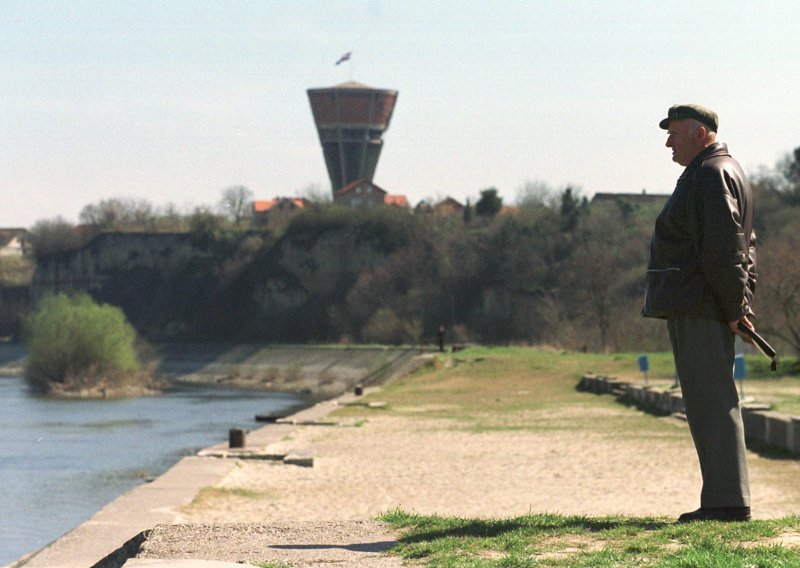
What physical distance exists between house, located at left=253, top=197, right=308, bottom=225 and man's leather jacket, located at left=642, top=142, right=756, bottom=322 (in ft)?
415

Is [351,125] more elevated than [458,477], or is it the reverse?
[351,125]

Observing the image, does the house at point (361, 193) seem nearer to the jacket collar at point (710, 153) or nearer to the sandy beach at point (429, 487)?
the sandy beach at point (429, 487)

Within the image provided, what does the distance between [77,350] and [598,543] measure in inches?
2540

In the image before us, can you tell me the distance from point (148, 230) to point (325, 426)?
10961cm

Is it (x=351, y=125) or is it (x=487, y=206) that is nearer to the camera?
(x=487, y=206)

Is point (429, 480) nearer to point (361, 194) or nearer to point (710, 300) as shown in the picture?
point (710, 300)

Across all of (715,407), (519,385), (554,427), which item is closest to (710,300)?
(715,407)

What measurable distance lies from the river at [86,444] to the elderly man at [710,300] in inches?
381

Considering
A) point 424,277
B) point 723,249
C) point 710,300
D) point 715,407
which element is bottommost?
point 715,407

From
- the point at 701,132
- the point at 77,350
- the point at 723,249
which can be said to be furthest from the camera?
the point at 77,350

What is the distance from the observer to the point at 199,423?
4572 centimetres

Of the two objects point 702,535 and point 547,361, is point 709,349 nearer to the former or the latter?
point 702,535

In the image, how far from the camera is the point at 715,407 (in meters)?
8.00

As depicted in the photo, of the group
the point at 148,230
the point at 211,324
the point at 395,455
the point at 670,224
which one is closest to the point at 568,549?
the point at 670,224
